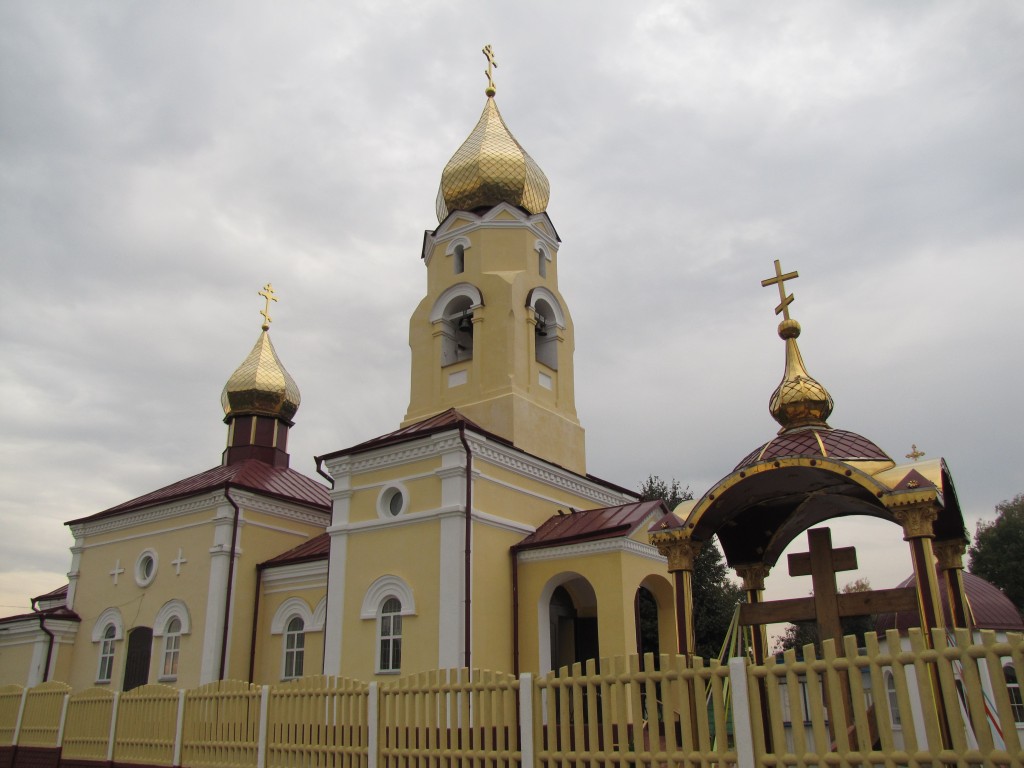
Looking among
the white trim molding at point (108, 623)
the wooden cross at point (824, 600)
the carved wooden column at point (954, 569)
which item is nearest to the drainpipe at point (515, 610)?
the wooden cross at point (824, 600)

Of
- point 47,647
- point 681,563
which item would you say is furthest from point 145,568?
point 681,563

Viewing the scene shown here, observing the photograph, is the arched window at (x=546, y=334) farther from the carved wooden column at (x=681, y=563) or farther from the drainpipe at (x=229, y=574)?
the carved wooden column at (x=681, y=563)

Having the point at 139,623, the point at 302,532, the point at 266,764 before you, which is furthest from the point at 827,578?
the point at 139,623

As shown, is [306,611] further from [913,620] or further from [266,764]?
[913,620]

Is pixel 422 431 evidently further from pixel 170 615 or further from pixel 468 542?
pixel 170 615

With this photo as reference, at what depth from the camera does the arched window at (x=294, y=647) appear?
1616cm

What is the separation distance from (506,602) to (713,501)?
22.3 ft

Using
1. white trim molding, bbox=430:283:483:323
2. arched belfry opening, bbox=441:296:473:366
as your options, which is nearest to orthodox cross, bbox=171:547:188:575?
arched belfry opening, bbox=441:296:473:366

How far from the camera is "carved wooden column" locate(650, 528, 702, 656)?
695 centimetres

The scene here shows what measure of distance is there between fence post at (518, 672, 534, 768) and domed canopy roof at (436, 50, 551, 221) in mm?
12041

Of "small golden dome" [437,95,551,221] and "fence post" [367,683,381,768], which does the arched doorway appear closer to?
"fence post" [367,683,381,768]

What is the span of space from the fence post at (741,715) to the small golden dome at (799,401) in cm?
258

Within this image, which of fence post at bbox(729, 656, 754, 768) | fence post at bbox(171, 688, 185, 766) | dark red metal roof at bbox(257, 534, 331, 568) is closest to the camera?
fence post at bbox(729, 656, 754, 768)

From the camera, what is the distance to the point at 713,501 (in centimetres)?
707
